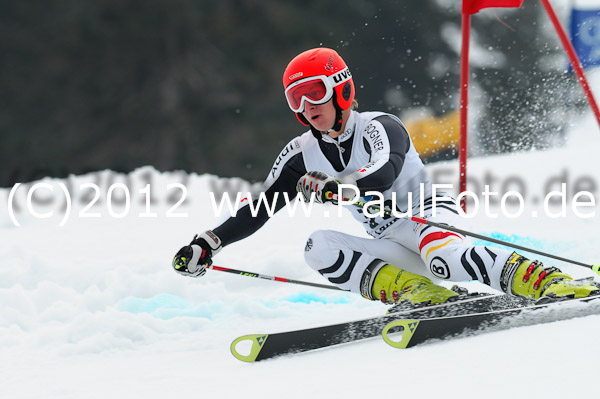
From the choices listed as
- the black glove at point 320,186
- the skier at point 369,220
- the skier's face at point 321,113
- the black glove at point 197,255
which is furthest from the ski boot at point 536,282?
the black glove at point 197,255

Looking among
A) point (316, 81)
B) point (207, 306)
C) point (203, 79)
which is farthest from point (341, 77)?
point (203, 79)

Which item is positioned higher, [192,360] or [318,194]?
[318,194]

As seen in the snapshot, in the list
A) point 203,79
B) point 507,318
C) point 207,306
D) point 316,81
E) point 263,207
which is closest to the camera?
point 507,318

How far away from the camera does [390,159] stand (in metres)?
2.88

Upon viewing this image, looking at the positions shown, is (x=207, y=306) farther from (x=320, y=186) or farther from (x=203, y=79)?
(x=203, y=79)

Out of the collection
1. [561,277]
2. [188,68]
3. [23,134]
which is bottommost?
[561,277]

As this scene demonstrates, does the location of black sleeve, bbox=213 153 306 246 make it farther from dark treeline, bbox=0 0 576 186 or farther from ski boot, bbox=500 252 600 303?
dark treeline, bbox=0 0 576 186

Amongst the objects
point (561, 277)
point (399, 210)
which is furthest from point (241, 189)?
point (561, 277)

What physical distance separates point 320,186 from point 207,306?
186 centimetres

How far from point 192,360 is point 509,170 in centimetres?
627

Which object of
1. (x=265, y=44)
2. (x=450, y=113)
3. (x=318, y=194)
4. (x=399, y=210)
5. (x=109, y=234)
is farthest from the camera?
(x=265, y=44)

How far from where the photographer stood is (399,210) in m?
3.22

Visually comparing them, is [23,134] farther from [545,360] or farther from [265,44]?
[545,360]

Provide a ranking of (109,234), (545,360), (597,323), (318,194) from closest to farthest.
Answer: (545,360) → (597,323) → (318,194) → (109,234)
